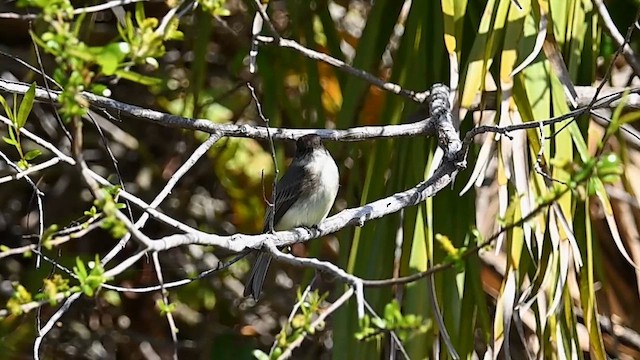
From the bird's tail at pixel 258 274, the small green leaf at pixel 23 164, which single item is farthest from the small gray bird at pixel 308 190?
the small green leaf at pixel 23 164

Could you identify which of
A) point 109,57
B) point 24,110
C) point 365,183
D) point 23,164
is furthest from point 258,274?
point 109,57

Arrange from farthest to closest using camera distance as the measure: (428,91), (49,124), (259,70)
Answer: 1. (49,124)
2. (259,70)
3. (428,91)

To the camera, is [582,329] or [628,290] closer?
[582,329]

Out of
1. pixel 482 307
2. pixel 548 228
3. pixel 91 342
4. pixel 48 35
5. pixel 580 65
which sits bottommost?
pixel 91 342

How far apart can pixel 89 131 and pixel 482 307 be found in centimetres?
215

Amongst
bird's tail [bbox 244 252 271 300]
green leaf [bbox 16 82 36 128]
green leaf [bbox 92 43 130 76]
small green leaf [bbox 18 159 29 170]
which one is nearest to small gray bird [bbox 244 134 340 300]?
bird's tail [bbox 244 252 271 300]

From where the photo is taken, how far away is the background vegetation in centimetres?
155

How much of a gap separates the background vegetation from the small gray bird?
7 centimetres

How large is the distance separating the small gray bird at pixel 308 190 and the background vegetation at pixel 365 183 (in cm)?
7

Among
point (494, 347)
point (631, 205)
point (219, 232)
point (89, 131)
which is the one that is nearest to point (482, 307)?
point (494, 347)

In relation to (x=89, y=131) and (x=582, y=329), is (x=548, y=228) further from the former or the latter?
(x=89, y=131)

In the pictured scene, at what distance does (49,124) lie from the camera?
156 inches

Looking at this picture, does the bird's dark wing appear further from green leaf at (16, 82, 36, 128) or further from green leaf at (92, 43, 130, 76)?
green leaf at (92, 43, 130, 76)

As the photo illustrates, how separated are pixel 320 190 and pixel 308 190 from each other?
0.17 feet
